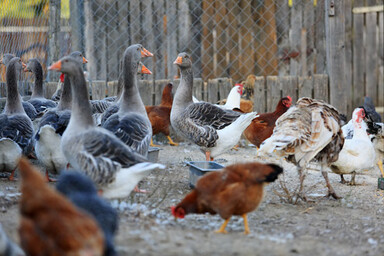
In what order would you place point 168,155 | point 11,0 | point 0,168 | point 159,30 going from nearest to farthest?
1. point 0,168
2. point 11,0
3. point 168,155
4. point 159,30

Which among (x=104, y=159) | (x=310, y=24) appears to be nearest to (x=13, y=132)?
(x=104, y=159)

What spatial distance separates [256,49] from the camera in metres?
12.0

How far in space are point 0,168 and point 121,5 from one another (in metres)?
5.75

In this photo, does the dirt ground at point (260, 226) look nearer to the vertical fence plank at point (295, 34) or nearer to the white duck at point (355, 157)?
the white duck at point (355, 157)

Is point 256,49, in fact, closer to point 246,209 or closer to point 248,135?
point 248,135

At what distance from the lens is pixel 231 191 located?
15.3 ft

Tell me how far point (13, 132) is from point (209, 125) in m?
2.79

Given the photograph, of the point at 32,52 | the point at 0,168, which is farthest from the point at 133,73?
the point at 32,52

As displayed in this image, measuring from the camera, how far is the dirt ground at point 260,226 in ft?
13.7

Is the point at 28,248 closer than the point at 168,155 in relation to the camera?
Yes

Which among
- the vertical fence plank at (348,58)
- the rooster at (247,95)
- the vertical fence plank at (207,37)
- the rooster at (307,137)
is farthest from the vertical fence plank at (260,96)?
the rooster at (307,137)

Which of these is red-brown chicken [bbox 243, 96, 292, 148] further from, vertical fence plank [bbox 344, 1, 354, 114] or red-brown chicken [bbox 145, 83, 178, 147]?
vertical fence plank [bbox 344, 1, 354, 114]

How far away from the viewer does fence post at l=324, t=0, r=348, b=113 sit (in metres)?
10.6

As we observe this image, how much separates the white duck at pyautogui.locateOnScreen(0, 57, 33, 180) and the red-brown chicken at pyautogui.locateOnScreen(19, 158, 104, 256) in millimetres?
3738
